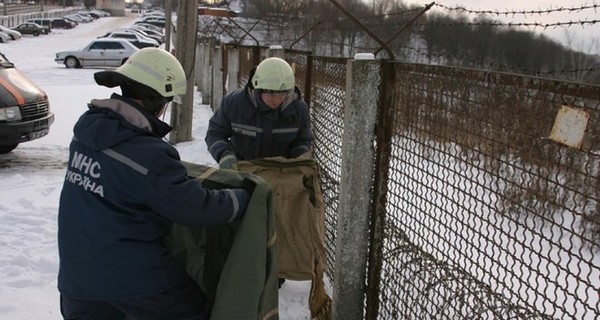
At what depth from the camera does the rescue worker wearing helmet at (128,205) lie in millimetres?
2367

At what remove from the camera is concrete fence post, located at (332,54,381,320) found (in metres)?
3.23

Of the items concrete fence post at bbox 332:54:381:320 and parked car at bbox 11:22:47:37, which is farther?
parked car at bbox 11:22:47:37

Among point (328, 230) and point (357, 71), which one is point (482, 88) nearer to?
point (357, 71)

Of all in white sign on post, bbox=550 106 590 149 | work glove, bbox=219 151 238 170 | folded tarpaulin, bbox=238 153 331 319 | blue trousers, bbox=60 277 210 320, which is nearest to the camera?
white sign on post, bbox=550 106 590 149

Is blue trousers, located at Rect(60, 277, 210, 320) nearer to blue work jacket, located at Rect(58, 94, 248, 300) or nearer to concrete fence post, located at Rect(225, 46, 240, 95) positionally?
blue work jacket, located at Rect(58, 94, 248, 300)

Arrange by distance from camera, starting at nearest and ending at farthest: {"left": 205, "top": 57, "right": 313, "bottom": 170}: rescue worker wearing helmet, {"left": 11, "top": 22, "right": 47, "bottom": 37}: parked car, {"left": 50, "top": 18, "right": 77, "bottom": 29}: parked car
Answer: {"left": 205, "top": 57, "right": 313, "bottom": 170}: rescue worker wearing helmet, {"left": 11, "top": 22, "right": 47, "bottom": 37}: parked car, {"left": 50, "top": 18, "right": 77, "bottom": 29}: parked car

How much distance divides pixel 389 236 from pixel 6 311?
2750 mm

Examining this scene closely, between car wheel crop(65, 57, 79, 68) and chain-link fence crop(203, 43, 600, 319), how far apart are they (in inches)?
999

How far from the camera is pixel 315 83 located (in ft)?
16.2

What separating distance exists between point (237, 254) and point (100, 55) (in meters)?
27.0

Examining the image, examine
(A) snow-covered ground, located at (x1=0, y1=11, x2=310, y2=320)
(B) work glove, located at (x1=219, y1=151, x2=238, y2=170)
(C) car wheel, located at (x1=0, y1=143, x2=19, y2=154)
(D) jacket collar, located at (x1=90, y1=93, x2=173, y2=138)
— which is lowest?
(A) snow-covered ground, located at (x1=0, y1=11, x2=310, y2=320)

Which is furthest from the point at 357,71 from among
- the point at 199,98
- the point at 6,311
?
the point at 199,98

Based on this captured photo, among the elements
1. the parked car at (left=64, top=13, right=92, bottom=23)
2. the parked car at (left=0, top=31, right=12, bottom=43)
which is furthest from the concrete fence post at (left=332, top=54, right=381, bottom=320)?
the parked car at (left=64, top=13, right=92, bottom=23)

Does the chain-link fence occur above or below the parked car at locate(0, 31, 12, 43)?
below
